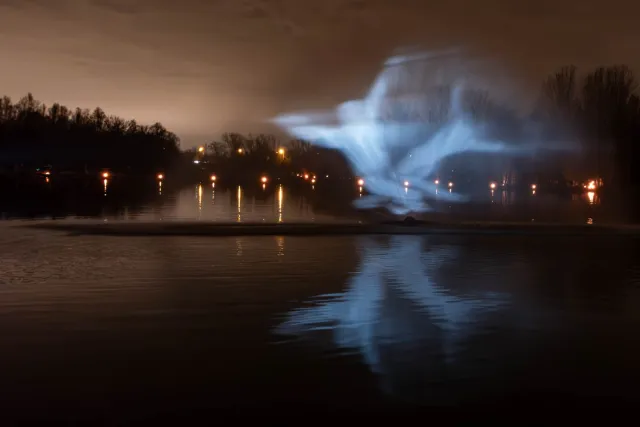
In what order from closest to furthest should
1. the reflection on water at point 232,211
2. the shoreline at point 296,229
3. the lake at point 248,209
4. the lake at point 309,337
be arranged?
the lake at point 309,337 → the shoreline at point 296,229 → the reflection on water at point 232,211 → the lake at point 248,209

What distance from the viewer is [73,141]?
151000mm

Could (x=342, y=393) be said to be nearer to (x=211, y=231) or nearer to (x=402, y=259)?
(x=402, y=259)

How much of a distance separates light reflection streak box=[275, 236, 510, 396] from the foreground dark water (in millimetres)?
45

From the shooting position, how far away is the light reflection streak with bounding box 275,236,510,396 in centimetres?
959

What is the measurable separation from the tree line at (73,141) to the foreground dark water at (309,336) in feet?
416

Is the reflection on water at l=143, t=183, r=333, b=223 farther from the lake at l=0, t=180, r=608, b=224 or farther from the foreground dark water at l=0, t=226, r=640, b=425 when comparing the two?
the foreground dark water at l=0, t=226, r=640, b=425

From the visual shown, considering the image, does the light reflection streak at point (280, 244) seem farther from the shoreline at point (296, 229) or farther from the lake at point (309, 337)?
the lake at point (309, 337)

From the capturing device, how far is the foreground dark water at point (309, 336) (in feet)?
23.9

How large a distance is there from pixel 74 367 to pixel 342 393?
10.1 ft

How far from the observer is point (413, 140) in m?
93.2

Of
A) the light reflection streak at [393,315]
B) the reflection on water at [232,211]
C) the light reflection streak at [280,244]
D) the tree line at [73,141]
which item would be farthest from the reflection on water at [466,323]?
the tree line at [73,141]

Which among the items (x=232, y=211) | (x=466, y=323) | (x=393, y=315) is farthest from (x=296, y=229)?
(x=466, y=323)

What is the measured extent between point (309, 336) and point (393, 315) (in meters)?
2.07

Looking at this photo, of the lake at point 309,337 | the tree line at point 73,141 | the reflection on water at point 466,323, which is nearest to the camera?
the lake at point 309,337
